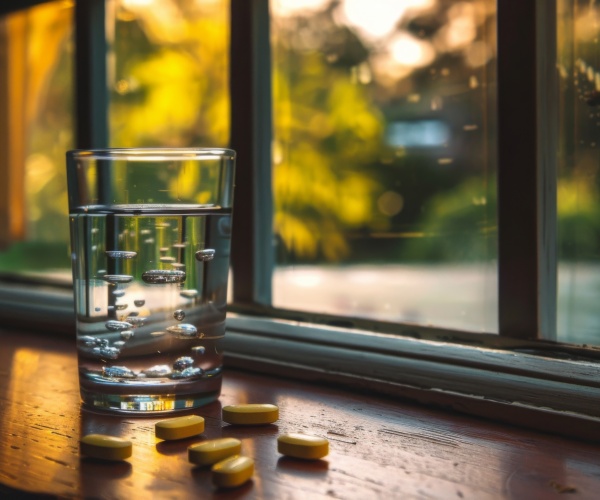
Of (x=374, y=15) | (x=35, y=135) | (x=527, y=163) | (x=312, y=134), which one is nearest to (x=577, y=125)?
(x=527, y=163)

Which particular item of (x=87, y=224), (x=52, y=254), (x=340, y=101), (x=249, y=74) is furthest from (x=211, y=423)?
(x=340, y=101)

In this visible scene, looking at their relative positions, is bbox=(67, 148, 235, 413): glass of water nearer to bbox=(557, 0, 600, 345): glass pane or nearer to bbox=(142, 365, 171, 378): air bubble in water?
bbox=(142, 365, 171, 378): air bubble in water

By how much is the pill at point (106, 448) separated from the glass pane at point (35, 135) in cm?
93

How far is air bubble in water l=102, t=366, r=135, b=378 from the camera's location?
73 centimetres

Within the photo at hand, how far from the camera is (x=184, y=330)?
0.74 m

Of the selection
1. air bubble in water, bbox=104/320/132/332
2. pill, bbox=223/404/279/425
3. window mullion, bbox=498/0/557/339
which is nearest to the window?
window mullion, bbox=498/0/557/339

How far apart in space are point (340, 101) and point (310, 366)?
0.90m

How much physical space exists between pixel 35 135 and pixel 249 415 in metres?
1.16

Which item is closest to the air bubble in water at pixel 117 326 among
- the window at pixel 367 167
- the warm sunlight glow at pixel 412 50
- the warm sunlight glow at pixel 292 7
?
the window at pixel 367 167

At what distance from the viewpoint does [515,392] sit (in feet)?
2.42

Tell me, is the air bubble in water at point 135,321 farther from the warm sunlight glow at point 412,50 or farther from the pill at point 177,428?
the warm sunlight glow at point 412,50

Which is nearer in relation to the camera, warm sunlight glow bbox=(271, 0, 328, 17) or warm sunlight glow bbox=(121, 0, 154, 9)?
warm sunlight glow bbox=(271, 0, 328, 17)

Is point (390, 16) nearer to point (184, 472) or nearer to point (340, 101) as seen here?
point (340, 101)

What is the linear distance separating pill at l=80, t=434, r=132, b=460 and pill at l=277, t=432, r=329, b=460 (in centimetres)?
13
